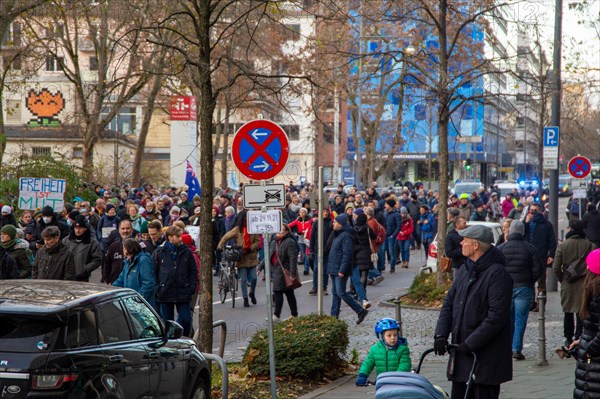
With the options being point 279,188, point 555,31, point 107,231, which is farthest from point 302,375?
point 555,31

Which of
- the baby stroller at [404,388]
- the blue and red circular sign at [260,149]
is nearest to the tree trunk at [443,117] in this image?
the blue and red circular sign at [260,149]

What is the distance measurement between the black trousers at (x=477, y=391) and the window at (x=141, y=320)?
2.49 metres

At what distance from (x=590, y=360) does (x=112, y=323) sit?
350 cm

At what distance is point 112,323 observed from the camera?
7711mm

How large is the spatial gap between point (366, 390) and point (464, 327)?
3982 mm

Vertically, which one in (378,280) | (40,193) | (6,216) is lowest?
(378,280)

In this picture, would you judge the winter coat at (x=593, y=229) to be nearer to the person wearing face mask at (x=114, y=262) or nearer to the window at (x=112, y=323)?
the person wearing face mask at (x=114, y=262)

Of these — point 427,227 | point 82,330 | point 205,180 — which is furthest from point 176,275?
point 427,227

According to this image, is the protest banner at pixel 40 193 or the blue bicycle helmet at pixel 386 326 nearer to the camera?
the blue bicycle helmet at pixel 386 326

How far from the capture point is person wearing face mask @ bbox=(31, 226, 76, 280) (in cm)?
1274

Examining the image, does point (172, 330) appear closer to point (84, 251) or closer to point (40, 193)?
point (84, 251)

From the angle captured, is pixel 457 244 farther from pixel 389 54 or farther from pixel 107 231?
pixel 107 231

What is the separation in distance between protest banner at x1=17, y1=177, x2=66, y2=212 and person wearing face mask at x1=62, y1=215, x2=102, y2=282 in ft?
28.6

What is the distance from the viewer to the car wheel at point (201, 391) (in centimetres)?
915
